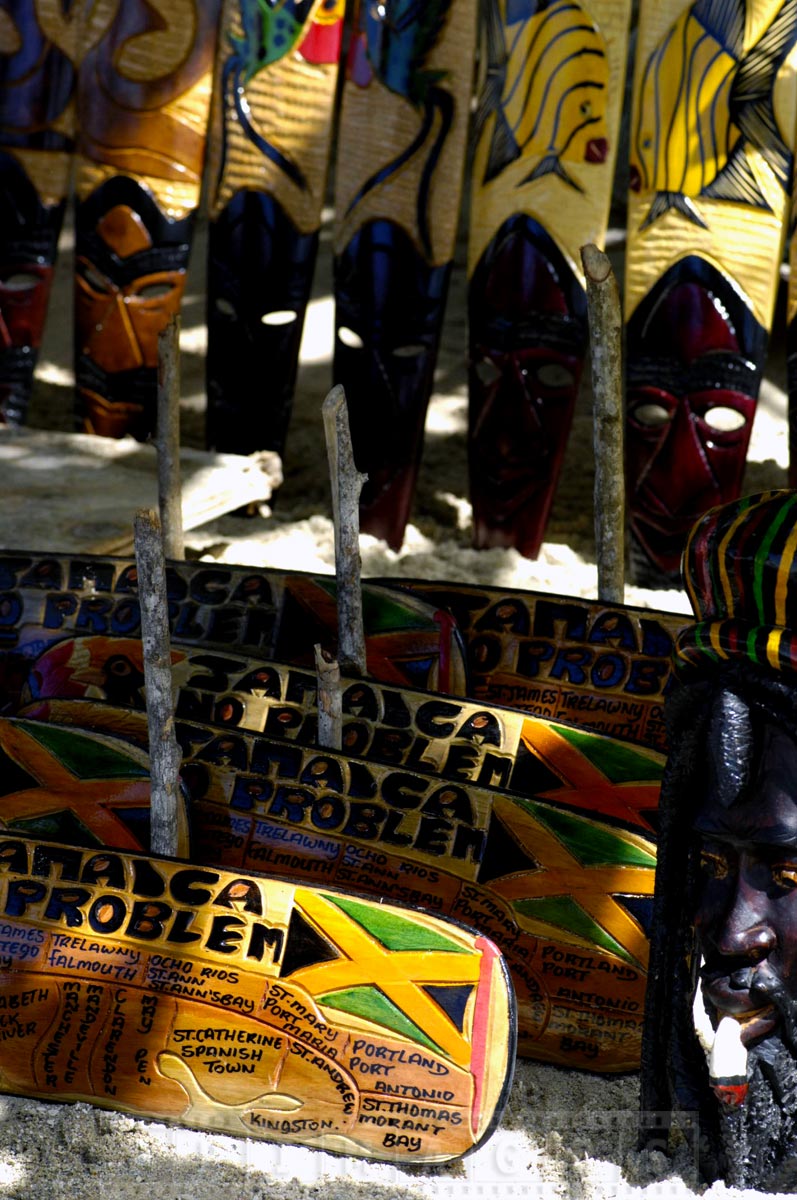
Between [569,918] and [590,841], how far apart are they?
5.4 inches

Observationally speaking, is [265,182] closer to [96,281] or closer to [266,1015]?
[96,281]

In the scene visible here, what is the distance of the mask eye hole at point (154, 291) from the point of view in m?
4.51

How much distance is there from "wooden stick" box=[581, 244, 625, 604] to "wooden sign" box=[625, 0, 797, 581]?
0.80 meters

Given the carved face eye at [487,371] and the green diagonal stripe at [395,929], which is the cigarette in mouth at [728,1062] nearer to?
the green diagonal stripe at [395,929]

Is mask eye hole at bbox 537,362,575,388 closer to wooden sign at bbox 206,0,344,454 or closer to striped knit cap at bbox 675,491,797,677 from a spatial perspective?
wooden sign at bbox 206,0,344,454

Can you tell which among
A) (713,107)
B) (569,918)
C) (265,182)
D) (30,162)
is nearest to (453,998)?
(569,918)

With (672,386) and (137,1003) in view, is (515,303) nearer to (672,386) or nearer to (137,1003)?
(672,386)

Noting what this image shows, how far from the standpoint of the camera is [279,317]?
4422 millimetres

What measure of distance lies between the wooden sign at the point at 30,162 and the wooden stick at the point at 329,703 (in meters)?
2.42

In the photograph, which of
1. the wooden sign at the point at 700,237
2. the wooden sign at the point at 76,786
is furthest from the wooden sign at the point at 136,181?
the wooden sign at the point at 76,786

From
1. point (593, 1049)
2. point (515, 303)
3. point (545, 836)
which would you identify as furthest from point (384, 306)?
point (593, 1049)

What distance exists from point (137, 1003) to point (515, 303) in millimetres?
2513

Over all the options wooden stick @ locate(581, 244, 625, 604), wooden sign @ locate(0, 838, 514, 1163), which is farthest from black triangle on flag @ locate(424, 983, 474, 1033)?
wooden stick @ locate(581, 244, 625, 604)

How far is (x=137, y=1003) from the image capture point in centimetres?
226
